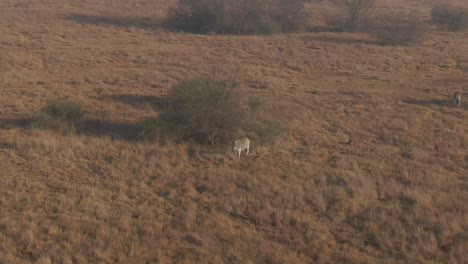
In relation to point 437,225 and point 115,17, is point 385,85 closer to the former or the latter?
point 437,225

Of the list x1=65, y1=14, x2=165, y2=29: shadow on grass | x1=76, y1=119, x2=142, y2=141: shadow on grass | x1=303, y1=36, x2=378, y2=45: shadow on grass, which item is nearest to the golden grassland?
x1=76, y1=119, x2=142, y2=141: shadow on grass

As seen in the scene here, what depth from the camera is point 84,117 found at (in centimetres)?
1362

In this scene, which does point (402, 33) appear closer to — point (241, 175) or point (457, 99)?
point (457, 99)

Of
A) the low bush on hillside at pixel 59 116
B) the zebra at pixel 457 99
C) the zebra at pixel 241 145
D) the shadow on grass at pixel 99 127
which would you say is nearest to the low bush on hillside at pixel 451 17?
the zebra at pixel 457 99

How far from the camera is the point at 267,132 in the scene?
12.1 m

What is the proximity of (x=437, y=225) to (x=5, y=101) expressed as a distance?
1393 cm

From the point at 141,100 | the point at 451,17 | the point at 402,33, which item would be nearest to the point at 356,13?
the point at 402,33

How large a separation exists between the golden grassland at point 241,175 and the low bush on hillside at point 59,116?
44cm

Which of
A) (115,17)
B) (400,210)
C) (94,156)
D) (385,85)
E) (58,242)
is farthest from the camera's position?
(115,17)

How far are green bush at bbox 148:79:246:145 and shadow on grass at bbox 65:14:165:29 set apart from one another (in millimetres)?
24178

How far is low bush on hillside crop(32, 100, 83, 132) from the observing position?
1230 cm

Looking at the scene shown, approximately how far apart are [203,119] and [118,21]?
27264 millimetres

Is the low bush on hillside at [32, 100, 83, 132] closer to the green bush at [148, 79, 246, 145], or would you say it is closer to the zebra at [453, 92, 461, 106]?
the green bush at [148, 79, 246, 145]

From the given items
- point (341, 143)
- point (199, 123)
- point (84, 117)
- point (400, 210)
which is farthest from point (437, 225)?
point (84, 117)
